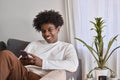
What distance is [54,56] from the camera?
2475mm

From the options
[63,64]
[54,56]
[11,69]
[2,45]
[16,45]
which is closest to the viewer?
[11,69]

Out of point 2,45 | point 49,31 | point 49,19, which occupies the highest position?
point 49,19

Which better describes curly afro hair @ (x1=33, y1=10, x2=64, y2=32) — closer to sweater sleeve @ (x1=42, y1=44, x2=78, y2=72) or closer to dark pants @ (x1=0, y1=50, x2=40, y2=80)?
sweater sleeve @ (x1=42, y1=44, x2=78, y2=72)

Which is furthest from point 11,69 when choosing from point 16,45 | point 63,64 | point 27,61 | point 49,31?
point 16,45

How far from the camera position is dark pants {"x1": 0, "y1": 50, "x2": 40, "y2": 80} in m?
1.97

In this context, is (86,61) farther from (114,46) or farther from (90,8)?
(90,8)

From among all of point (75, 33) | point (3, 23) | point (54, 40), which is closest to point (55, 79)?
point (54, 40)

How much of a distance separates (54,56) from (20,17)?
0.81 meters

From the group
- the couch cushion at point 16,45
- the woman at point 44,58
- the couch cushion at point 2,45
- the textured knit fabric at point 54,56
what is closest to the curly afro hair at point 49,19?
the woman at point 44,58

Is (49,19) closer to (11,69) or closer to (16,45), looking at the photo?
(16,45)

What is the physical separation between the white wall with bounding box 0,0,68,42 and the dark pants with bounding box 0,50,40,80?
0.83m

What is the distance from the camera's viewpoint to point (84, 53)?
2688 mm

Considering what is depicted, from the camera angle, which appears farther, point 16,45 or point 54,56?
point 16,45

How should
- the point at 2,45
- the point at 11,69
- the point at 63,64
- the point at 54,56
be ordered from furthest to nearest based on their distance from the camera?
the point at 2,45 → the point at 54,56 → the point at 63,64 → the point at 11,69
